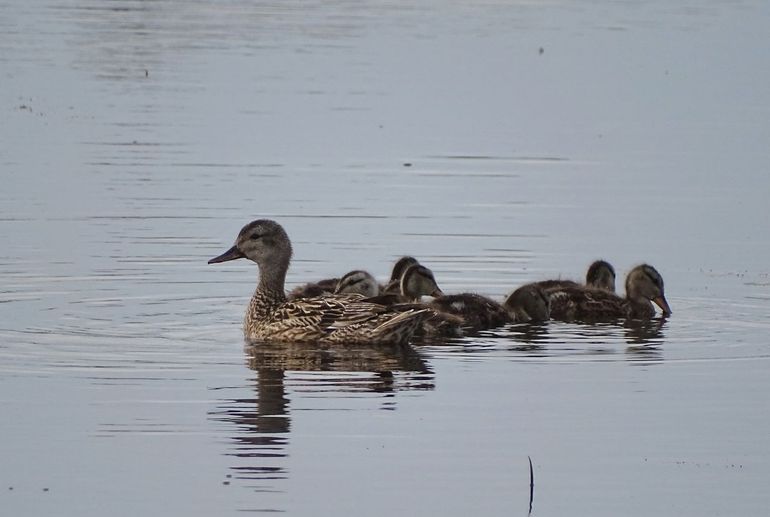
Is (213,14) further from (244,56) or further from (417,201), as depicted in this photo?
(417,201)

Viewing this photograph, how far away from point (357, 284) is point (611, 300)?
184 centimetres

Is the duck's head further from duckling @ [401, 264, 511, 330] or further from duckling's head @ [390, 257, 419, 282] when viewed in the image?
duckling's head @ [390, 257, 419, 282]

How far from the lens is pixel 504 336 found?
1241cm

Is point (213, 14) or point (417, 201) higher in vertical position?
point (213, 14)

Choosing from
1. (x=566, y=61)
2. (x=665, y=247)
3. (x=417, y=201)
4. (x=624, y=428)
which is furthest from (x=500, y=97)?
(x=624, y=428)

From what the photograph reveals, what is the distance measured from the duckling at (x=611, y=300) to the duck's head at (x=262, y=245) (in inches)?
77.2

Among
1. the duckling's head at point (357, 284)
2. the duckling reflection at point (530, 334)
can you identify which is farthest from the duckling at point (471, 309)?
the duckling's head at point (357, 284)

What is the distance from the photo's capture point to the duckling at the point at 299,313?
38.7 ft

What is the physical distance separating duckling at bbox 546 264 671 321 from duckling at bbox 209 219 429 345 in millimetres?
1501

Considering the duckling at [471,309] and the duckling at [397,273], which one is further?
the duckling at [397,273]

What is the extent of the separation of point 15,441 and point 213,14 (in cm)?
2546

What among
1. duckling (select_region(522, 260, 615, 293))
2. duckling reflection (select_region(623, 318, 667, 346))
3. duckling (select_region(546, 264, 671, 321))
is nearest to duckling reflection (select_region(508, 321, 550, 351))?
duckling (select_region(546, 264, 671, 321))

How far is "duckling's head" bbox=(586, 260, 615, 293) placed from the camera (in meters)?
14.0

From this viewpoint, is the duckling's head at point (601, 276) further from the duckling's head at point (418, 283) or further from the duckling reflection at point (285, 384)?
the duckling reflection at point (285, 384)
